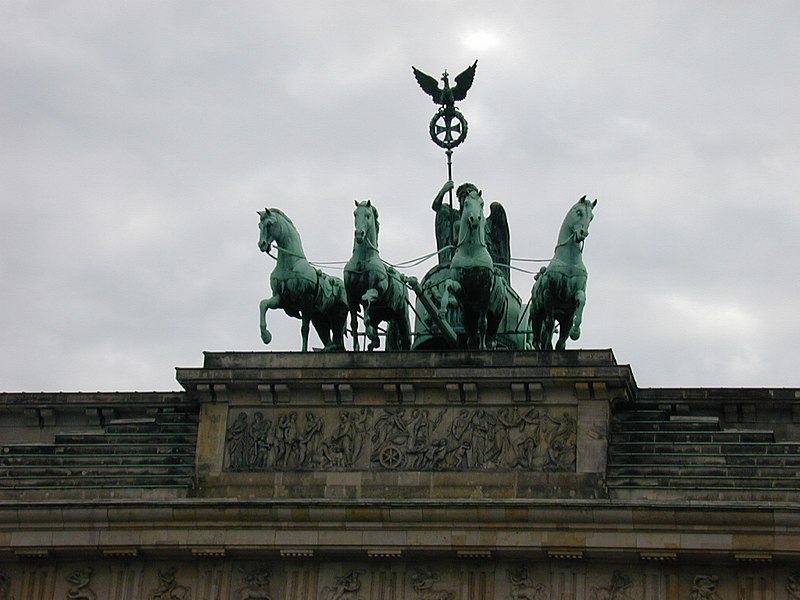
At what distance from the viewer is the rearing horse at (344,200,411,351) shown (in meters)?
43.1

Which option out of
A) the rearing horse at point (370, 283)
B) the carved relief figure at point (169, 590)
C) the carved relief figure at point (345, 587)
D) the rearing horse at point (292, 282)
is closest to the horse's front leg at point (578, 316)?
the rearing horse at point (370, 283)

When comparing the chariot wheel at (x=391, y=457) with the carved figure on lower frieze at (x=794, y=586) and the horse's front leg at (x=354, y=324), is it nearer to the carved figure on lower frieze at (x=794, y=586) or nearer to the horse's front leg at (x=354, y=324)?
the horse's front leg at (x=354, y=324)

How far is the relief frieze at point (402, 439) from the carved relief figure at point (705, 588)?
10.6 ft

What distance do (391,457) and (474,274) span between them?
13.8 feet

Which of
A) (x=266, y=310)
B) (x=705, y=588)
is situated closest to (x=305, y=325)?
(x=266, y=310)

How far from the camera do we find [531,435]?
4078cm

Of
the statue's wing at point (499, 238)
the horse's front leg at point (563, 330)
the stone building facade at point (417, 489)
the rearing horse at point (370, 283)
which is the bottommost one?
the stone building facade at point (417, 489)

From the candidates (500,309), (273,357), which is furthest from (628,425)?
(273,357)

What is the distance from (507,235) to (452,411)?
10133mm

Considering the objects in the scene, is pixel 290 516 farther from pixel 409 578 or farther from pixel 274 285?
pixel 274 285

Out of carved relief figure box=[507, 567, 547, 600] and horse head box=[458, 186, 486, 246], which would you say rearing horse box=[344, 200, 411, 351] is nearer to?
horse head box=[458, 186, 486, 246]

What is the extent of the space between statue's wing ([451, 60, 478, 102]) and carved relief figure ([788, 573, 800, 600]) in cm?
1572

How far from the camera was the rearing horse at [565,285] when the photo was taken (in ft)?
139

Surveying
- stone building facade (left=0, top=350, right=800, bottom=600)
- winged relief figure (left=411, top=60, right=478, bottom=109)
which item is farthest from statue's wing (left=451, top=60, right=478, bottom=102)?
stone building facade (left=0, top=350, right=800, bottom=600)
